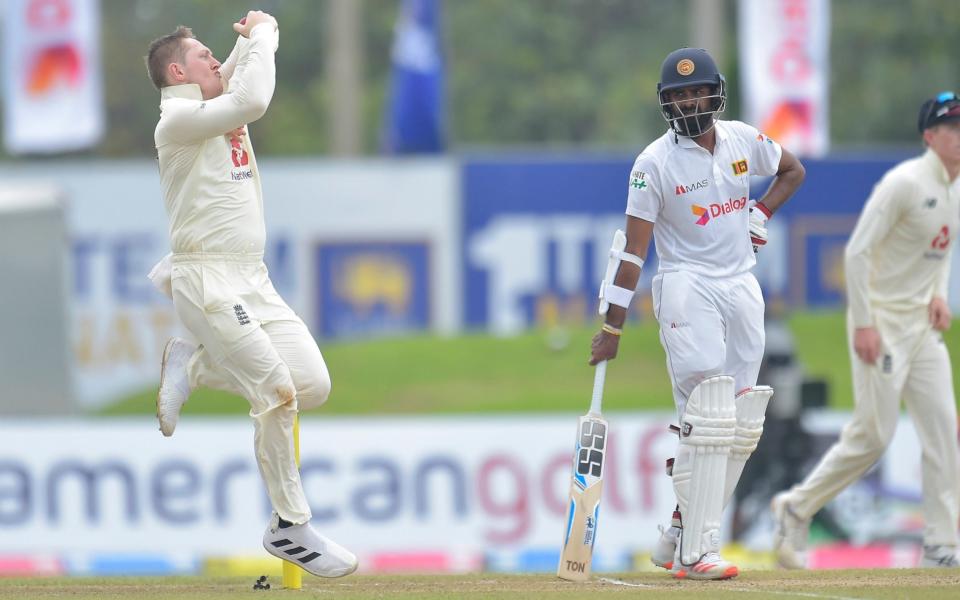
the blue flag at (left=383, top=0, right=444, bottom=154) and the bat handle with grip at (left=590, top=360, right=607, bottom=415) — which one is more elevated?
the blue flag at (left=383, top=0, right=444, bottom=154)

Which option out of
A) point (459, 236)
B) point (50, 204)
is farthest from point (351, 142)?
point (50, 204)

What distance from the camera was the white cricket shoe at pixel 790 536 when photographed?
970 cm

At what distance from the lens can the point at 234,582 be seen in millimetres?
8250

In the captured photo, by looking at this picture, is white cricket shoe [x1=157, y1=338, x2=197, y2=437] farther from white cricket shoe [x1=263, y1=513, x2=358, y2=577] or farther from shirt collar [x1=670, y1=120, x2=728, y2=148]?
shirt collar [x1=670, y1=120, x2=728, y2=148]

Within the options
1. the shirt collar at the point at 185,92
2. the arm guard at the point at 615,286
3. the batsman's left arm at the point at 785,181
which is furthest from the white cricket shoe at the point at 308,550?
the batsman's left arm at the point at 785,181

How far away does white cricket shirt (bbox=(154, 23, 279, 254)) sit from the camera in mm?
7180

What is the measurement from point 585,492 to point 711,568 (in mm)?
644

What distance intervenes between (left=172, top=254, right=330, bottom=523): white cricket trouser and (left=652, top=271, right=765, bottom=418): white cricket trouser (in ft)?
5.10

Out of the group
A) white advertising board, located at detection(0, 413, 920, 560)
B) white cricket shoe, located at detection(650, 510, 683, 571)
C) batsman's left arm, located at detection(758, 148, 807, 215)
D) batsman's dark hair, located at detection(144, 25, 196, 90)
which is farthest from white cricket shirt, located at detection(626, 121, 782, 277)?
white advertising board, located at detection(0, 413, 920, 560)

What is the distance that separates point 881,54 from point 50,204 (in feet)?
75.5

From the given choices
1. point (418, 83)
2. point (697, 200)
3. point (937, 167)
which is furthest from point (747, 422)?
point (418, 83)

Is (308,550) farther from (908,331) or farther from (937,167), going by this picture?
(937,167)

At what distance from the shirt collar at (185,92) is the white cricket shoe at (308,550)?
189cm

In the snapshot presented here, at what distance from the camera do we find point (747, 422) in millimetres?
7570
